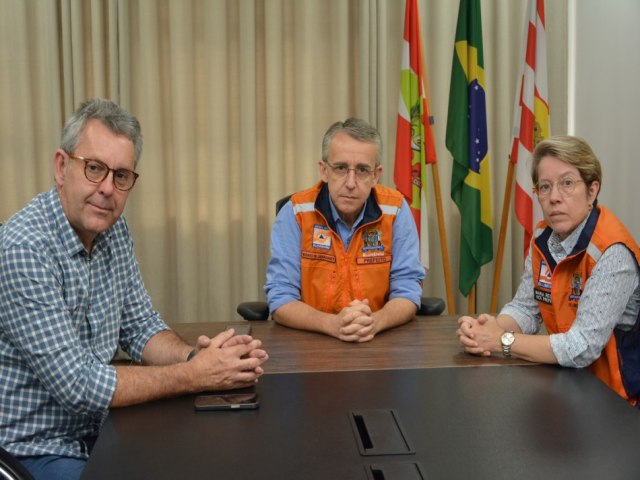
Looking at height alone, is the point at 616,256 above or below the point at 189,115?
below

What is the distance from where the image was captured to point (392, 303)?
2330 millimetres

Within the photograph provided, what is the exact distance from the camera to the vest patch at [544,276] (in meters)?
2.02

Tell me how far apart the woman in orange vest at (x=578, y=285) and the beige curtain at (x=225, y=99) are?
2263mm

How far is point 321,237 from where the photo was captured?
254 cm

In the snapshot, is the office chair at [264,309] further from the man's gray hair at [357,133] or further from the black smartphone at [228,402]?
the black smartphone at [228,402]

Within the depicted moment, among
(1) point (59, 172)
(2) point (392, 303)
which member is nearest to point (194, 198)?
(2) point (392, 303)

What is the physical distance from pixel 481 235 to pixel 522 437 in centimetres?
265

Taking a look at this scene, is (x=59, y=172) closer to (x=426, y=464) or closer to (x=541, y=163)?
(x=426, y=464)

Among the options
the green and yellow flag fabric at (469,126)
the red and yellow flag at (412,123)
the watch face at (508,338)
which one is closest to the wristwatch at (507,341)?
the watch face at (508,338)

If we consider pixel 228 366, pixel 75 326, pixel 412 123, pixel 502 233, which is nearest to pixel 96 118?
pixel 75 326

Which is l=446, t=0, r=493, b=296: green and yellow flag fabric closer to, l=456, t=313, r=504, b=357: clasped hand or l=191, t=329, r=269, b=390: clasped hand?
l=456, t=313, r=504, b=357: clasped hand

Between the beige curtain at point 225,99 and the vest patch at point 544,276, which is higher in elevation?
the beige curtain at point 225,99

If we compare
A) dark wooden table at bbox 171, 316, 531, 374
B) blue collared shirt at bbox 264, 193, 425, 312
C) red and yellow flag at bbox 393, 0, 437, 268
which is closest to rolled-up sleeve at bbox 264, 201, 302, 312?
blue collared shirt at bbox 264, 193, 425, 312

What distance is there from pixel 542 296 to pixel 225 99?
2.73 meters
